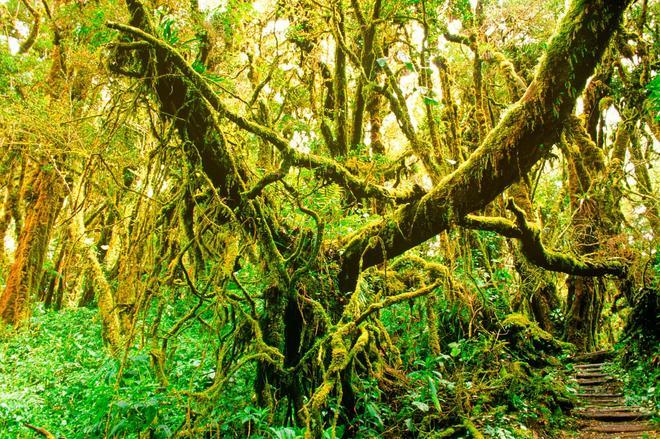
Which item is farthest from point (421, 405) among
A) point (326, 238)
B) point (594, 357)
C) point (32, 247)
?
point (32, 247)

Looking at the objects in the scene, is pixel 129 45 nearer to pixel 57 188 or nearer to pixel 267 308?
pixel 267 308

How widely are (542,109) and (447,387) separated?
3.16 metres

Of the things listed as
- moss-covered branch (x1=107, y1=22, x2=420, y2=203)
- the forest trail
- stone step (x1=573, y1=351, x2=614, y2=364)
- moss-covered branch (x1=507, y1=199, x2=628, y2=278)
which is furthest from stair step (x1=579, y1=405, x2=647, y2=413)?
moss-covered branch (x1=107, y1=22, x2=420, y2=203)

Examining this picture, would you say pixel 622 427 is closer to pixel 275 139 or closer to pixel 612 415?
pixel 612 415

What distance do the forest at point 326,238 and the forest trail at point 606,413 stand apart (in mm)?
36

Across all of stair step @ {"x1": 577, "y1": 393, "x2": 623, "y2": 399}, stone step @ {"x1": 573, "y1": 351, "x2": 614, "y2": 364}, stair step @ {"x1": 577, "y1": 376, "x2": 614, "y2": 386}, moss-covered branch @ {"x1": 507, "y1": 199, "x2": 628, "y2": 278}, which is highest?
moss-covered branch @ {"x1": 507, "y1": 199, "x2": 628, "y2": 278}

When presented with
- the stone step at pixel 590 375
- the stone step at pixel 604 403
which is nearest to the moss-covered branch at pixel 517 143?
the stone step at pixel 604 403

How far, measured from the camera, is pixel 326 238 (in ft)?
15.7

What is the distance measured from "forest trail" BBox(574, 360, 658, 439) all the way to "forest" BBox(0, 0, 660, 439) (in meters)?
0.04

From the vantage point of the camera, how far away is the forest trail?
4.58 metres

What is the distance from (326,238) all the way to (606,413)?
401 centimetres

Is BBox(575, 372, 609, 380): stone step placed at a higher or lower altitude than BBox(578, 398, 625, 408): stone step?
higher

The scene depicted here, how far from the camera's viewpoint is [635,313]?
6516mm

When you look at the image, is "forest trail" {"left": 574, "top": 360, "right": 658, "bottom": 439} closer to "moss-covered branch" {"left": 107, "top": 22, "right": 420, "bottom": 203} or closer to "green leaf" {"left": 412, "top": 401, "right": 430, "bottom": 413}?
"green leaf" {"left": 412, "top": 401, "right": 430, "bottom": 413}
